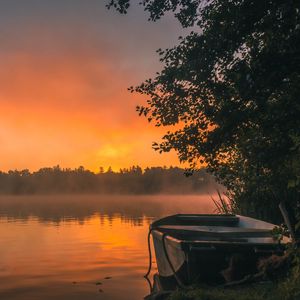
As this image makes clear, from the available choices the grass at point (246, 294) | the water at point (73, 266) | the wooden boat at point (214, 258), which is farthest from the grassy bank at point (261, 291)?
the water at point (73, 266)

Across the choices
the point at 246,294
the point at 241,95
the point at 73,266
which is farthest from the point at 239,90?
the point at 73,266

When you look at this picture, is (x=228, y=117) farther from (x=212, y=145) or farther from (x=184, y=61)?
(x=184, y=61)

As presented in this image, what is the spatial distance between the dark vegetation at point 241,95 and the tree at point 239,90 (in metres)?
0.02

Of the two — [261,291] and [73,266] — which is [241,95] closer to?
[261,291]

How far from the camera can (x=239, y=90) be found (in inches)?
401

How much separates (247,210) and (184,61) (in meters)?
13.8

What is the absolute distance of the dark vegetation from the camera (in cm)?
978

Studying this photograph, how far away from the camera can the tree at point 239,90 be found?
9.80 metres

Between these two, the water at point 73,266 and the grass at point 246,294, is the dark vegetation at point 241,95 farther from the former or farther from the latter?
the water at point 73,266

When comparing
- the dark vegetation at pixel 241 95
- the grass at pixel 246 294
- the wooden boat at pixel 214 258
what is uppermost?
the dark vegetation at pixel 241 95

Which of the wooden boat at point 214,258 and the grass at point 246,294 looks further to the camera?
the wooden boat at point 214,258

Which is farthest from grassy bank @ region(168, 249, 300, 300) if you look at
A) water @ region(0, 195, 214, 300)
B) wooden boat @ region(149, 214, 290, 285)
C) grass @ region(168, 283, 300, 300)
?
water @ region(0, 195, 214, 300)

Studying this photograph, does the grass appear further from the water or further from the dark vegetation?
the water

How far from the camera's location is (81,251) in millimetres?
24156
